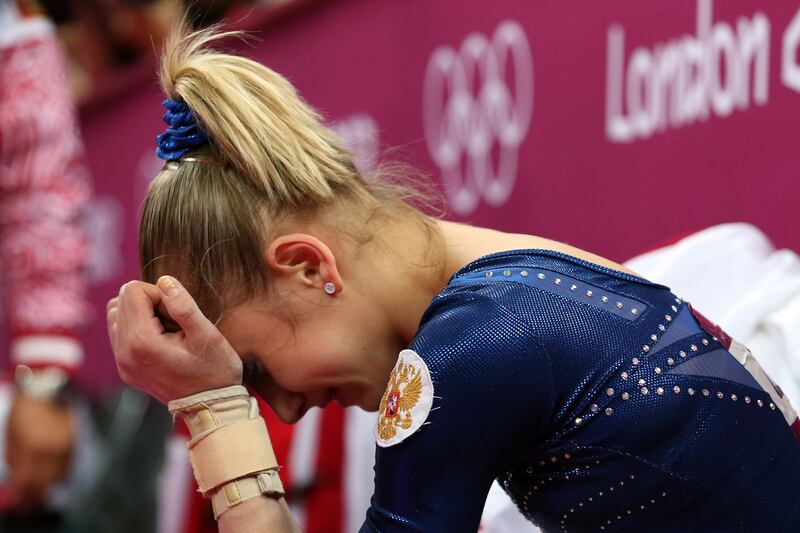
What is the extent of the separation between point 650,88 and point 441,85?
61 cm

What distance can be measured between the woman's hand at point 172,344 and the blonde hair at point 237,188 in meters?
0.03

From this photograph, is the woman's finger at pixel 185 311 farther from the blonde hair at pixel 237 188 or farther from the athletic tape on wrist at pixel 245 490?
the athletic tape on wrist at pixel 245 490

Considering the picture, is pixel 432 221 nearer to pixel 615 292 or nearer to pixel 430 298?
pixel 430 298

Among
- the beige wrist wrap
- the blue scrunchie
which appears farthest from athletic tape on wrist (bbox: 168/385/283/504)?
the blue scrunchie

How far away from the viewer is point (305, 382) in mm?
1237

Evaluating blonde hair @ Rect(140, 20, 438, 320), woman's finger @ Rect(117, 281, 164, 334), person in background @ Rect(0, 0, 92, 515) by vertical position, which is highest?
blonde hair @ Rect(140, 20, 438, 320)

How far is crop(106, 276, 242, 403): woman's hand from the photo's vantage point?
3.94 ft

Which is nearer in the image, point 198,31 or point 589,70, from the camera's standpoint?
point 198,31

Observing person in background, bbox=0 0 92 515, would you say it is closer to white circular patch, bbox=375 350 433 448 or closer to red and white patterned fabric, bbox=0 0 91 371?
red and white patterned fabric, bbox=0 0 91 371

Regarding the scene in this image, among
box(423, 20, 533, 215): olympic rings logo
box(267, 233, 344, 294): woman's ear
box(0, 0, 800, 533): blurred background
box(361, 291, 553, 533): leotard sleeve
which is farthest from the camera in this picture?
box(423, 20, 533, 215): olympic rings logo

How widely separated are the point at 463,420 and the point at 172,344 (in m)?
0.35

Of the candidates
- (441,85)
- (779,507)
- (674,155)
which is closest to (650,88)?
(674,155)

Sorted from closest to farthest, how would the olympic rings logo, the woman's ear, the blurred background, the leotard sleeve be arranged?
the leotard sleeve < the woman's ear < the blurred background < the olympic rings logo

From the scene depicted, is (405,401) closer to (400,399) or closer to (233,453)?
(400,399)
